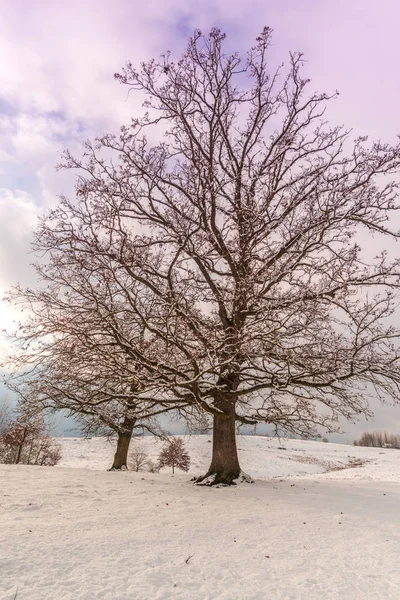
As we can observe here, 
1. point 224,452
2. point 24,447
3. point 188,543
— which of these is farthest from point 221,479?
point 24,447

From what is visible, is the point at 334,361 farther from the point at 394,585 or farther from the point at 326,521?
the point at 394,585

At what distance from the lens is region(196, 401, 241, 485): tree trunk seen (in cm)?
979

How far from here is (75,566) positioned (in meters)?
3.56

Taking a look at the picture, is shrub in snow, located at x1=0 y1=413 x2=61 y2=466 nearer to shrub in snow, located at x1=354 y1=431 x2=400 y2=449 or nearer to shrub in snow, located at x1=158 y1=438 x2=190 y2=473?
shrub in snow, located at x1=158 y1=438 x2=190 y2=473

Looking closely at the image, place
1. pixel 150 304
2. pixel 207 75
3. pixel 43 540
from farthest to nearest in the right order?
pixel 207 75, pixel 150 304, pixel 43 540

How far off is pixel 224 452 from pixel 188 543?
18.7 ft

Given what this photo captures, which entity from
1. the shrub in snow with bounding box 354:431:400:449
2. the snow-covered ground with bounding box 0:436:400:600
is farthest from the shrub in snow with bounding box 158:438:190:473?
the shrub in snow with bounding box 354:431:400:449

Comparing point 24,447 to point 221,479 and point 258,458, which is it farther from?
point 221,479

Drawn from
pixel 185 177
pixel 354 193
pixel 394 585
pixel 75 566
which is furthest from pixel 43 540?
pixel 354 193

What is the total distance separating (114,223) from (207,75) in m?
5.76

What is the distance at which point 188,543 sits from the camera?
4.57 meters

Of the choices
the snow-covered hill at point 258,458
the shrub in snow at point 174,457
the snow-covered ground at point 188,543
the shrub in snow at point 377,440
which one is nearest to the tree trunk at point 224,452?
the snow-covered ground at point 188,543

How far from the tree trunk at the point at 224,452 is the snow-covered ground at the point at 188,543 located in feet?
3.59

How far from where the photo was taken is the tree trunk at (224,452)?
32.1 feet
